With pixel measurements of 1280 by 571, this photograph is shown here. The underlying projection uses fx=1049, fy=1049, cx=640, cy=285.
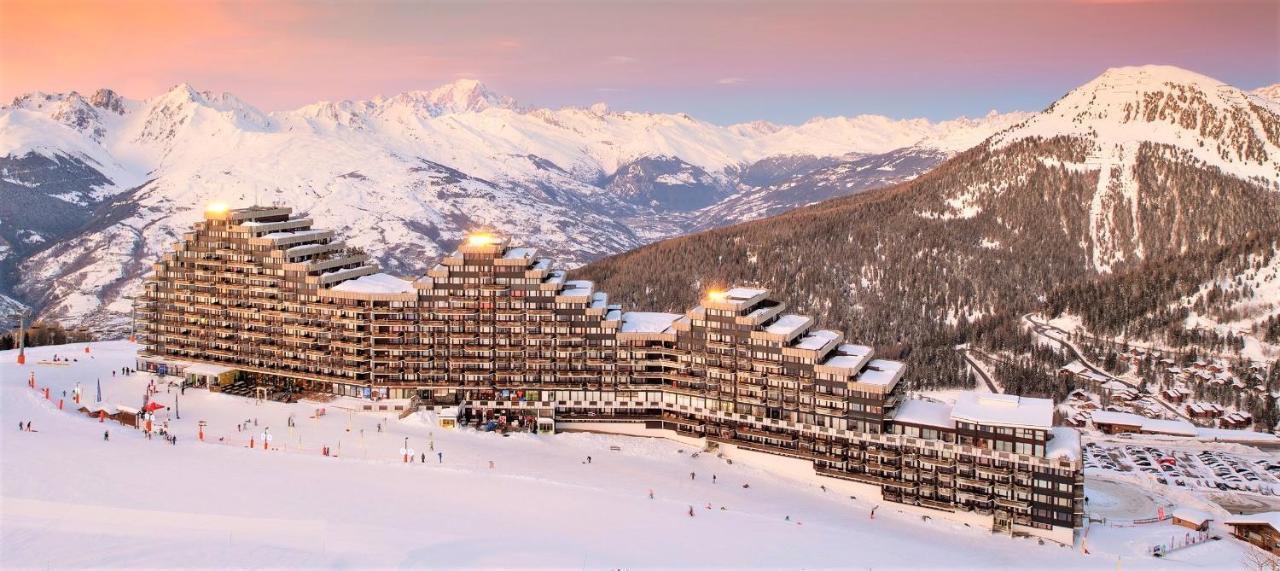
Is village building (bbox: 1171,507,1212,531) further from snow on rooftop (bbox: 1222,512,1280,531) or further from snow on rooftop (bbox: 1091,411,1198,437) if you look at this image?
snow on rooftop (bbox: 1091,411,1198,437)

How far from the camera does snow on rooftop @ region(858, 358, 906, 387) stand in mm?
134625

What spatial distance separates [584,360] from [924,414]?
48.7 m

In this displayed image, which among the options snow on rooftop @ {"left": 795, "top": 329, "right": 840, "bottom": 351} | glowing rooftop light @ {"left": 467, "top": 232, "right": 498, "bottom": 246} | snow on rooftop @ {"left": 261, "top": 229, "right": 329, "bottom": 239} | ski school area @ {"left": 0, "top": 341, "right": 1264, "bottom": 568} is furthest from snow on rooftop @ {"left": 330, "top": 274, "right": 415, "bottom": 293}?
snow on rooftop @ {"left": 795, "top": 329, "right": 840, "bottom": 351}

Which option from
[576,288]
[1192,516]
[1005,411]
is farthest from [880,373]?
[576,288]

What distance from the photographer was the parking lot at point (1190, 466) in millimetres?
149750

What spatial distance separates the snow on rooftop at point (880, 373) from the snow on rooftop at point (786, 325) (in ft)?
36.1

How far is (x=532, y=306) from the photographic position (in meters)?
156

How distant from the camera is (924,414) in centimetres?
13438

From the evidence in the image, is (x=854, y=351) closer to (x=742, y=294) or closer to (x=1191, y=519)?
(x=742, y=294)

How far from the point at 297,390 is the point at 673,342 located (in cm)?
5768

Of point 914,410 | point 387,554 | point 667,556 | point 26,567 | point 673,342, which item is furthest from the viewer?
point 673,342

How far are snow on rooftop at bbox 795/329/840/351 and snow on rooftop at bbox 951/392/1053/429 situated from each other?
20078 mm

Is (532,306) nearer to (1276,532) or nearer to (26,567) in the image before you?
(26,567)

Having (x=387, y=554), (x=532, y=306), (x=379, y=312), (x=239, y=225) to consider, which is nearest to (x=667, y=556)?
(x=387, y=554)
